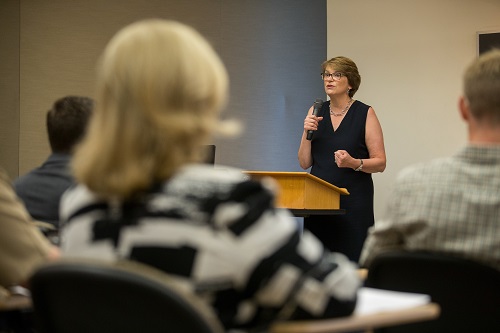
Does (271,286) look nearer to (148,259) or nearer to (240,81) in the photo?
(148,259)

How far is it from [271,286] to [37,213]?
1.58m

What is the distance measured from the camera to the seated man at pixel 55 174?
9.17 feet

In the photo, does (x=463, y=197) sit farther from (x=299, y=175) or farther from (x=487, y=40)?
(x=487, y=40)

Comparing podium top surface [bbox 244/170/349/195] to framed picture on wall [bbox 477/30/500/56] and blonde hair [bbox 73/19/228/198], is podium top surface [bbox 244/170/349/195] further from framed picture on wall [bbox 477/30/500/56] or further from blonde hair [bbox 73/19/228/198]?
blonde hair [bbox 73/19/228/198]

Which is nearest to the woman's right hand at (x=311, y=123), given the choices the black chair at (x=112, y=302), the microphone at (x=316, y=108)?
the microphone at (x=316, y=108)

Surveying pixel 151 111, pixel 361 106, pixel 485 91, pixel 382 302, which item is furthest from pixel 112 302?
pixel 361 106

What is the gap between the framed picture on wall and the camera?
5.84 meters

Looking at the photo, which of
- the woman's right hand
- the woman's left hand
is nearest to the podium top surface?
the woman's left hand

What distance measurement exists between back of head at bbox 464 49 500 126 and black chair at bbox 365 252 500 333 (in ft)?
1.45

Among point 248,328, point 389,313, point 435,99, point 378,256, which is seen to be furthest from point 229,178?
point 435,99

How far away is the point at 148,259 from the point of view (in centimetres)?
142

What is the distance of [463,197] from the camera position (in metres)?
1.94

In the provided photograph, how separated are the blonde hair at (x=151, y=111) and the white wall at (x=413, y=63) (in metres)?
4.75

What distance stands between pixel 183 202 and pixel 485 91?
100 centimetres
